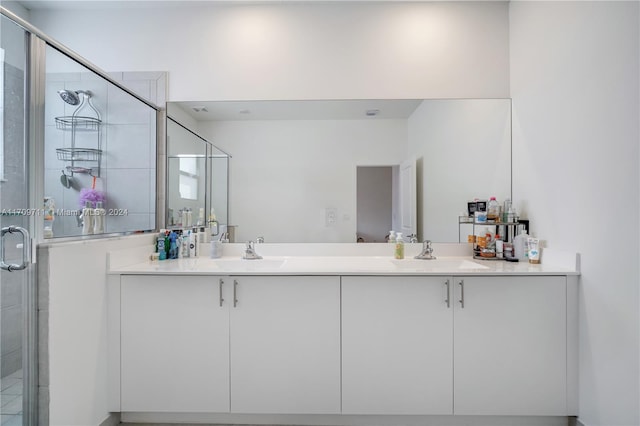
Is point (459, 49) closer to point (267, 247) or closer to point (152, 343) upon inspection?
point (267, 247)

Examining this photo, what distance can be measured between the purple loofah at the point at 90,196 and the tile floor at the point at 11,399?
921 mm

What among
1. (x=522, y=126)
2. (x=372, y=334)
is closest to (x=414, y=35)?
(x=522, y=126)

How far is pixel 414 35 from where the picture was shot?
2.33 m

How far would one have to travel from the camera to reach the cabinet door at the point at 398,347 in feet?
5.68

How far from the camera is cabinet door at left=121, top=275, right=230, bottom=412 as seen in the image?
5.76 feet

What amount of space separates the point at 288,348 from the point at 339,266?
19.6 inches

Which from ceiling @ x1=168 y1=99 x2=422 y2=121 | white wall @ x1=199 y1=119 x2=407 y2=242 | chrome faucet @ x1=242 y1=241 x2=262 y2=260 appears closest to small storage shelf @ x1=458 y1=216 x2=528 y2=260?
white wall @ x1=199 y1=119 x2=407 y2=242

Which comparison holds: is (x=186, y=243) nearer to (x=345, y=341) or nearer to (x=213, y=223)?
(x=213, y=223)

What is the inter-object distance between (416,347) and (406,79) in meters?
1.70

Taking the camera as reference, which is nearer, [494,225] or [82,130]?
[82,130]

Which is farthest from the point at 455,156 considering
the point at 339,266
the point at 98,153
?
the point at 98,153

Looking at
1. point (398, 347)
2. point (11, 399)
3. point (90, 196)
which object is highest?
point (90, 196)

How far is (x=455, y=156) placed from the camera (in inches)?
93.6

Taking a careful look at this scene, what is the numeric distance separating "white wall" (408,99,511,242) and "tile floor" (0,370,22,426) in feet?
7.29
